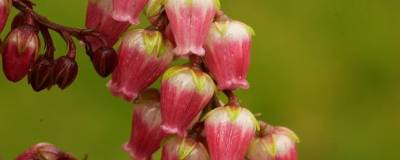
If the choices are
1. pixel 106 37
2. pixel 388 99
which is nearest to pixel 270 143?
pixel 106 37

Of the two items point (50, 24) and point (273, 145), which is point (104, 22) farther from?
point (273, 145)

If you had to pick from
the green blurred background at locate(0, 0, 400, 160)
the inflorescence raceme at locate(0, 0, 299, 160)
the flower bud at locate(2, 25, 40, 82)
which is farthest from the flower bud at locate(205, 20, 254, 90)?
the green blurred background at locate(0, 0, 400, 160)

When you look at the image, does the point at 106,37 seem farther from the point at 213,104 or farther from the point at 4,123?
the point at 4,123

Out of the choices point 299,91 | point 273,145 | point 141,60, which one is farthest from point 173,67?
point 299,91

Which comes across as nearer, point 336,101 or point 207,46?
point 207,46

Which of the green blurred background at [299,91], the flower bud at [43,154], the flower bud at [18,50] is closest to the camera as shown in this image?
the flower bud at [18,50]

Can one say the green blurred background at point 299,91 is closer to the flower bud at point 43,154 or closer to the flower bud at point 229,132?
the flower bud at point 43,154

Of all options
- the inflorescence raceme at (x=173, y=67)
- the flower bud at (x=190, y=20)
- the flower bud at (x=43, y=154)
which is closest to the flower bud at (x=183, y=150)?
the inflorescence raceme at (x=173, y=67)
